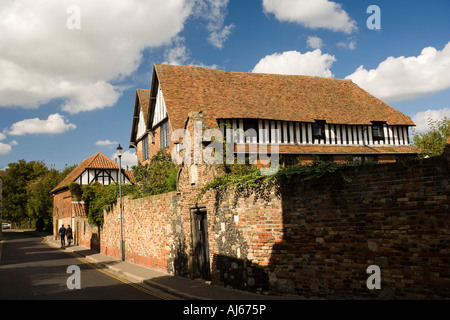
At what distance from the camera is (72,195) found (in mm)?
34188

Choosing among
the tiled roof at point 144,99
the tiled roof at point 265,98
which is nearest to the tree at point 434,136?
the tiled roof at point 265,98

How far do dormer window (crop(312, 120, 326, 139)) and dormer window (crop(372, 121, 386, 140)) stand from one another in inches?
141

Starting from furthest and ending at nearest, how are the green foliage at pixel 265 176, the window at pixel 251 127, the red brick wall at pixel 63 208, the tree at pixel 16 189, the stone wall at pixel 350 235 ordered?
the tree at pixel 16 189 → the red brick wall at pixel 63 208 → the window at pixel 251 127 → the green foliage at pixel 265 176 → the stone wall at pixel 350 235

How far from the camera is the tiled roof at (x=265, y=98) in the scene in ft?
73.5

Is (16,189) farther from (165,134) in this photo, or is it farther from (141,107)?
(165,134)

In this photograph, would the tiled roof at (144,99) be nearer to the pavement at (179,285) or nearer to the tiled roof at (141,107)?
the tiled roof at (141,107)

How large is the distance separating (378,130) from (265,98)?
7.63m

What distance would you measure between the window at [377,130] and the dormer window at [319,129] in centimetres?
359

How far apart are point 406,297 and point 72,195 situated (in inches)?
1274
